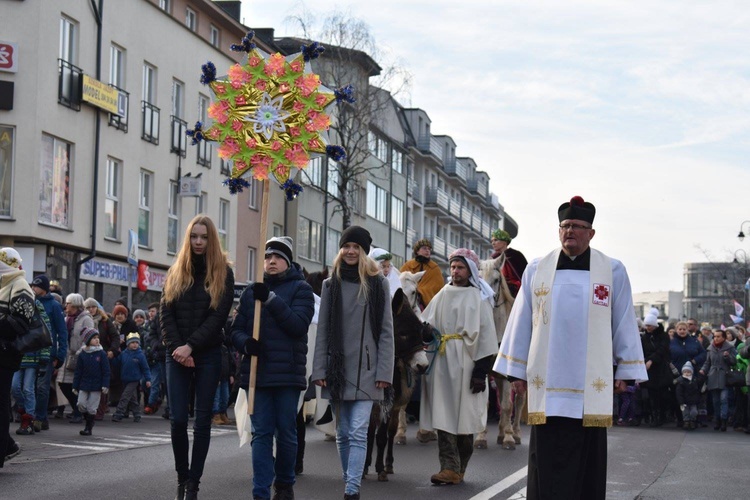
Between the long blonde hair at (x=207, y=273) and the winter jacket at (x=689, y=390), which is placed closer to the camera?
the long blonde hair at (x=207, y=273)

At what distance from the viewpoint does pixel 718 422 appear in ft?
75.8

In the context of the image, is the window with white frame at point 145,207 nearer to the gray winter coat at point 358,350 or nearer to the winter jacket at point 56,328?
the winter jacket at point 56,328

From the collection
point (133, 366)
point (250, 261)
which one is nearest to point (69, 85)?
point (133, 366)

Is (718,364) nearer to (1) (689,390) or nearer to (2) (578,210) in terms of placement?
(1) (689,390)

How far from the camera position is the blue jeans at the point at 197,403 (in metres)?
9.12

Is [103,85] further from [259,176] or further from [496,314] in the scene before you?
[259,176]

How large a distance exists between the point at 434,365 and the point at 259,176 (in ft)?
9.79

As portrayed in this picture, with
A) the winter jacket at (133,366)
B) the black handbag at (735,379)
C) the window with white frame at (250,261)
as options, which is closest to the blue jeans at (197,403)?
the winter jacket at (133,366)

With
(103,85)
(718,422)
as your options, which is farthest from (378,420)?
(103,85)

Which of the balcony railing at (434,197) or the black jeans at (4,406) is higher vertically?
the balcony railing at (434,197)

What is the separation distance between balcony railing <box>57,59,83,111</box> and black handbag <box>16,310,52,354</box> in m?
20.4

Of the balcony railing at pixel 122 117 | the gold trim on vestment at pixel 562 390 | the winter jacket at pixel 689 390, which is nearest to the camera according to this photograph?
the gold trim on vestment at pixel 562 390

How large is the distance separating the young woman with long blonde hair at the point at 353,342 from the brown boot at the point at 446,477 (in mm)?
1689

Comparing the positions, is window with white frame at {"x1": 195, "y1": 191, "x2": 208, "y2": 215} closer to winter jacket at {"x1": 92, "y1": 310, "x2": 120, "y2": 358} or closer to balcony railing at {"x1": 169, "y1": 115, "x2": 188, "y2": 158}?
balcony railing at {"x1": 169, "y1": 115, "x2": 188, "y2": 158}
